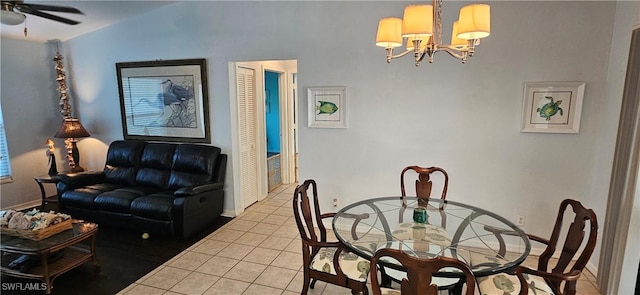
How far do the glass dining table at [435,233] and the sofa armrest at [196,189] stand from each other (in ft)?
6.21

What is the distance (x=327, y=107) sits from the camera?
371 cm

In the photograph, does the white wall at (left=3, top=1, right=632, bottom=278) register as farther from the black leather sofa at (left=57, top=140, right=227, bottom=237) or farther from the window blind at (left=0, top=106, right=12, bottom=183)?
the window blind at (left=0, top=106, right=12, bottom=183)

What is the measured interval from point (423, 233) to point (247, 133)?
116 inches

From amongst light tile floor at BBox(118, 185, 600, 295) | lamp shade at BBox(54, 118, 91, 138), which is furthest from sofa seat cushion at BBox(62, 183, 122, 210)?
light tile floor at BBox(118, 185, 600, 295)

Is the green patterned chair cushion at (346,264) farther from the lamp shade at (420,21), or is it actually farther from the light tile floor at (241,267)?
the lamp shade at (420,21)

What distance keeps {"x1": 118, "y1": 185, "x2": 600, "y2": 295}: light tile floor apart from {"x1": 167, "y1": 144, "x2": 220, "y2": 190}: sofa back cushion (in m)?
0.75

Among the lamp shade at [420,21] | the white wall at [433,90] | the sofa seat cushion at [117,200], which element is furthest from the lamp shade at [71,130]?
the lamp shade at [420,21]

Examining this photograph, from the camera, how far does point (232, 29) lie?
13.0 ft

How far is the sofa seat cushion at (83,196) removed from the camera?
3.82 metres

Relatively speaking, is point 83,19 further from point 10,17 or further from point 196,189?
point 196,189

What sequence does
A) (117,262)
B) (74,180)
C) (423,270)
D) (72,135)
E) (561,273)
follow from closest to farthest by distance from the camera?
(423,270), (561,273), (117,262), (74,180), (72,135)

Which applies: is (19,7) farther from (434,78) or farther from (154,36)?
(434,78)

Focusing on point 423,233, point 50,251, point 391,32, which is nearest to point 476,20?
point 391,32

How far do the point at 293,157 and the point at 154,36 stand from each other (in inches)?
118
